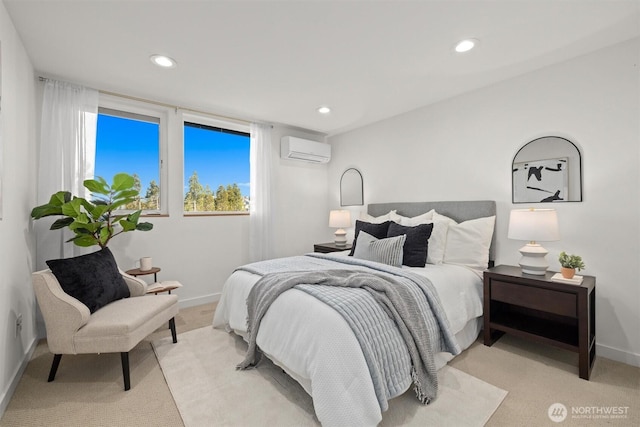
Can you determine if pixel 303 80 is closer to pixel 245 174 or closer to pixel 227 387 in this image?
pixel 245 174

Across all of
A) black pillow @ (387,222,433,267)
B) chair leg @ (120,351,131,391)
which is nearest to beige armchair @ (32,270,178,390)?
chair leg @ (120,351,131,391)

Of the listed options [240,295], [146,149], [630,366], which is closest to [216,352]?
[240,295]

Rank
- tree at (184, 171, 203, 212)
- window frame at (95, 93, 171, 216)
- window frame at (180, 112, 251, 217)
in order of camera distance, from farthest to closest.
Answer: tree at (184, 171, 203, 212), window frame at (180, 112, 251, 217), window frame at (95, 93, 171, 216)

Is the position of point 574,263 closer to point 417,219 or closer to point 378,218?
point 417,219

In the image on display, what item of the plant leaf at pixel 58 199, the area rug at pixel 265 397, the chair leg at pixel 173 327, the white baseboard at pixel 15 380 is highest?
the plant leaf at pixel 58 199

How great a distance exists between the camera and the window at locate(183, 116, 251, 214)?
149 inches

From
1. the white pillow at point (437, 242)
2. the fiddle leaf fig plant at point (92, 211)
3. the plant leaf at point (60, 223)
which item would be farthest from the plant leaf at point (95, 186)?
the white pillow at point (437, 242)

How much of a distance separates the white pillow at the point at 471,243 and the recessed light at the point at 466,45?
1.53 m

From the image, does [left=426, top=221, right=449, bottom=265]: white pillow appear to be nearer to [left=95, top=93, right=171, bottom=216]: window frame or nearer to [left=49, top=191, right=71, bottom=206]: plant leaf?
[left=95, top=93, right=171, bottom=216]: window frame

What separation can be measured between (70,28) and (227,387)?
2.66 m

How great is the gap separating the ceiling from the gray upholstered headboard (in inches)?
47.4

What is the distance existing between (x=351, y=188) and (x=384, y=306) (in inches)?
115

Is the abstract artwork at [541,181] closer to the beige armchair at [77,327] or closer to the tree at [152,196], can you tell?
the beige armchair at [77,327]

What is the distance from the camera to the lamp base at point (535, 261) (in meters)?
2.30
